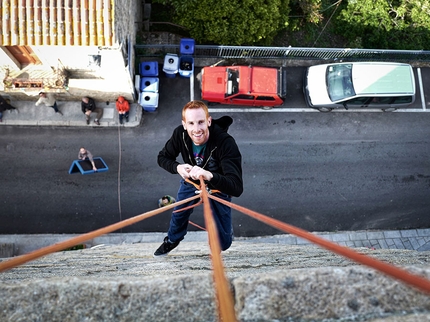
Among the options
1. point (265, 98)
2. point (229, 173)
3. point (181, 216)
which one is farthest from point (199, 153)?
point (265, 98)

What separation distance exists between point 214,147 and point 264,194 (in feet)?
21.8

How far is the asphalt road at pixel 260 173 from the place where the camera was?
10.4m

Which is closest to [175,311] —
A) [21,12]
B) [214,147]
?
[214,147]

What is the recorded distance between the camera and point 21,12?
7.47m

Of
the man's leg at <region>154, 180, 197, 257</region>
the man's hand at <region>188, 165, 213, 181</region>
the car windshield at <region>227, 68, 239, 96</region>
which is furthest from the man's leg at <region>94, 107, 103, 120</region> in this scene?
the man's hand at <region>188, 165, 213, 181</region>

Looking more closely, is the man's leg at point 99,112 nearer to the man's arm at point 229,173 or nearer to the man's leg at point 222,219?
the man's leg at point 222,219

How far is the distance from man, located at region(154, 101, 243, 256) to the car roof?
7.78m

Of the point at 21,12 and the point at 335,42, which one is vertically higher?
the point at 335,42

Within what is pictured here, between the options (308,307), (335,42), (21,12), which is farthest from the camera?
(335,42)

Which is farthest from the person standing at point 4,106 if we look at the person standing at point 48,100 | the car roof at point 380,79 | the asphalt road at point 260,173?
the car roof at point 380,79

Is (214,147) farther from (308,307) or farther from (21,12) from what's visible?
(21,12)

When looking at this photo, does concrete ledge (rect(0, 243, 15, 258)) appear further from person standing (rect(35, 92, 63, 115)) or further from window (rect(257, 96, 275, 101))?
window (rect(257, 96, 275, 101))

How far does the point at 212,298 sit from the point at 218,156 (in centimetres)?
247

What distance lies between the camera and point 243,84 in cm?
1098
